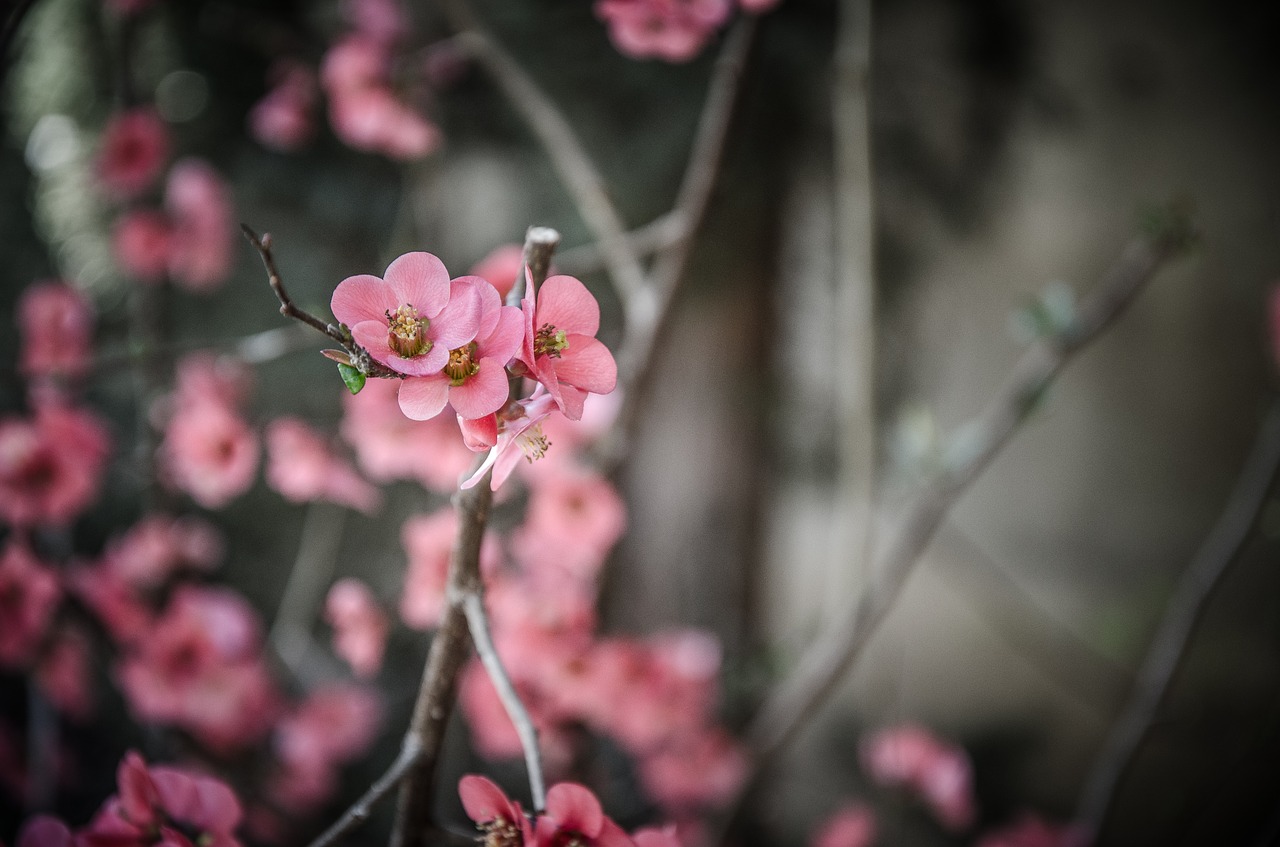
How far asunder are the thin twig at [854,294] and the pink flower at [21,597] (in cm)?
102

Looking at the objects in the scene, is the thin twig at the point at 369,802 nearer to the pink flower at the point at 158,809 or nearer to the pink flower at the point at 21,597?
the pink flower at the point at 158,809

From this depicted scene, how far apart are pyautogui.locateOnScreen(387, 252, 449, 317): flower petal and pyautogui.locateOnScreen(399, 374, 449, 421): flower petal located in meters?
0.03

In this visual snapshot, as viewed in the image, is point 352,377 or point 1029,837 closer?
point 352,377

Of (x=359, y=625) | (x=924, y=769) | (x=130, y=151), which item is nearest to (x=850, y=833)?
(x=924, y=769)

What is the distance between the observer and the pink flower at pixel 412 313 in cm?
31

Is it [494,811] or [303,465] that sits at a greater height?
[494,811]

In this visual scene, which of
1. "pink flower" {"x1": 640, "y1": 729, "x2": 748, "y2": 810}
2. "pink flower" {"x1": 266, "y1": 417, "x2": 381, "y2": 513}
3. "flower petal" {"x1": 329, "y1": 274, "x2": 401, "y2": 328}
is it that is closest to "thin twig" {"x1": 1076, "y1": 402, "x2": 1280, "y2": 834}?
"pink flower" {"x1": 640, "y1": 729, "x2": 748, "y2": 810}

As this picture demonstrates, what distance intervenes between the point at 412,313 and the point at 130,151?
40.6 inches

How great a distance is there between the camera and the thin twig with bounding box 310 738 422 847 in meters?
0.33

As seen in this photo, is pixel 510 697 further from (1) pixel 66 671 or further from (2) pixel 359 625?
(1) pixel 66 671

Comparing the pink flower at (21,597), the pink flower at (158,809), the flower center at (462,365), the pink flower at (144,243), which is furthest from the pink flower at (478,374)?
the pink flower at (144,243)

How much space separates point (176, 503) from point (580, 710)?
739 mm

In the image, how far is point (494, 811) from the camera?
1.16 feet

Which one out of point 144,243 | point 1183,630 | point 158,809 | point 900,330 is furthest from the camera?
point 900,330
